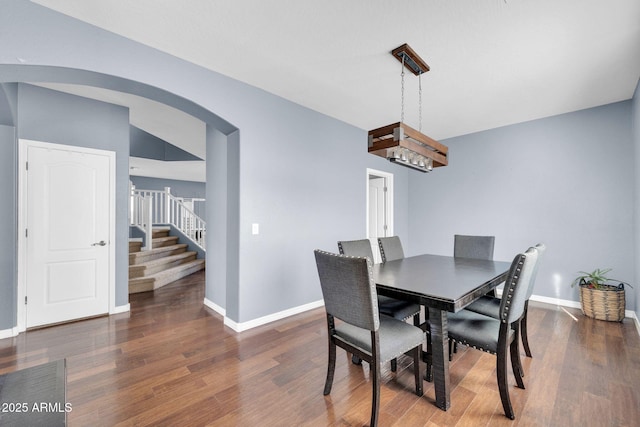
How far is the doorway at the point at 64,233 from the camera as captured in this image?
2.89m

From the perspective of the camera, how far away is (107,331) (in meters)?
2.85

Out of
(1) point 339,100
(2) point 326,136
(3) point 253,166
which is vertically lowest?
(3) point 253,166

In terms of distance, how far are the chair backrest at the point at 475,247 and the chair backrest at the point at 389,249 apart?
0.73 metres

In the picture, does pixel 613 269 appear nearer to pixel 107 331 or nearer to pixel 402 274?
pixel 402 274

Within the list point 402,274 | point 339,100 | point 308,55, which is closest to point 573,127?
point 339,100

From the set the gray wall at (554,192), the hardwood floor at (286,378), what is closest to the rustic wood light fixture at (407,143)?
the hardwood floor at (286,378)

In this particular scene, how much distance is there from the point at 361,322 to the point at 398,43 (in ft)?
7.17

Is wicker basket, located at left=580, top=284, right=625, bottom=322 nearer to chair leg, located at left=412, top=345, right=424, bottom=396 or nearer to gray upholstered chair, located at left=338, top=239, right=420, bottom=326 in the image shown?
gray upholstered chair, located at left=338, top=239, right=420, bottom=326

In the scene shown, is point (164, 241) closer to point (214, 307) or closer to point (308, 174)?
point (214, 307)

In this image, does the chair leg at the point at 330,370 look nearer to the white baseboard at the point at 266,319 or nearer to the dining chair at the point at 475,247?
the white baseboard at the point at 266,319

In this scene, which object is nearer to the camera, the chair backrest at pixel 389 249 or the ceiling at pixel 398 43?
the ceiling at pixel 398 43

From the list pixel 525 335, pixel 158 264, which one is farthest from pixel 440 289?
pixel 158 264

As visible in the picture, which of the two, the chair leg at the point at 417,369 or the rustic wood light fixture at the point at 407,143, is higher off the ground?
the rustic wood light fixture at the point at 407,143

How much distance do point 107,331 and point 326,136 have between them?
11.2ft
